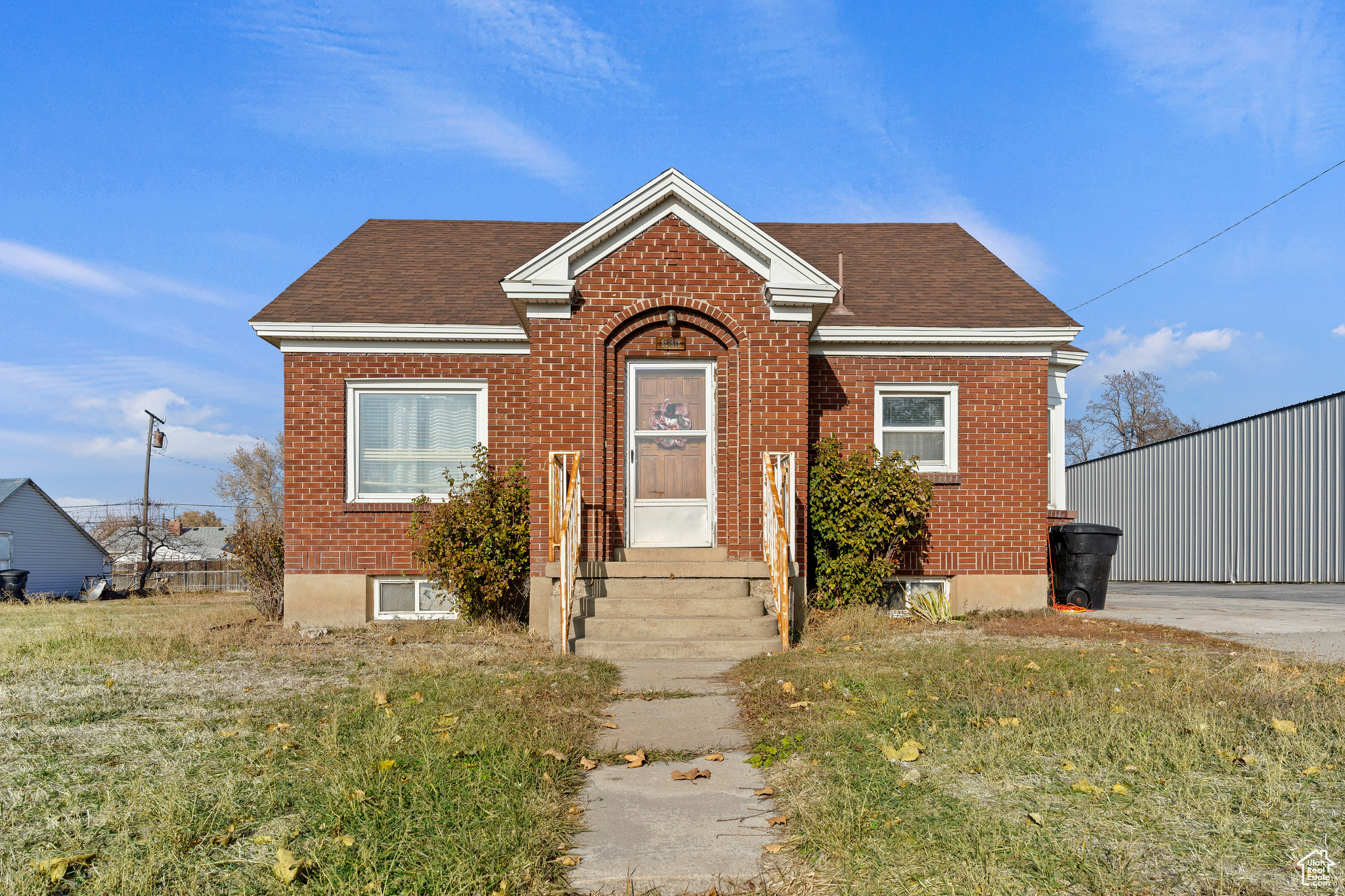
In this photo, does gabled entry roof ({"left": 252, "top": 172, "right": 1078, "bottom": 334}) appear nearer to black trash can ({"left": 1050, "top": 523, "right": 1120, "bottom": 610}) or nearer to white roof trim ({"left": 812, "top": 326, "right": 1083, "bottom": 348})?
white roof trim ({"left": 812, "top": 326, "right": 1083, "bottom": 348})

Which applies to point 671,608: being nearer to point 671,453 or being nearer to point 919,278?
point 671,453

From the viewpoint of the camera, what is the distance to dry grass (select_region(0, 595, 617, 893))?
319 cm

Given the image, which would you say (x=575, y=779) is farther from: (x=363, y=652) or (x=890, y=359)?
(x=890, y=359)

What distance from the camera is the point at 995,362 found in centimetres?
1172

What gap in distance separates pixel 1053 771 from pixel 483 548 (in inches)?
289

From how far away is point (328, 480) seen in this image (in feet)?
37.7

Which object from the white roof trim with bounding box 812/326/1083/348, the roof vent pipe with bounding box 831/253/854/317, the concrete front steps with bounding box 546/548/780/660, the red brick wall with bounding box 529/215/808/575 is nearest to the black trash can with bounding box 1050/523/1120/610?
the white roof trim with bounding box 812/326/1083/348

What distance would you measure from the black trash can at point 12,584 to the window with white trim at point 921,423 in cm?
2582

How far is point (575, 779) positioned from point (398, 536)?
776cm

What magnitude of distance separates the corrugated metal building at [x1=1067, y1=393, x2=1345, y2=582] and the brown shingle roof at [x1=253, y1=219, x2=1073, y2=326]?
1218 cm

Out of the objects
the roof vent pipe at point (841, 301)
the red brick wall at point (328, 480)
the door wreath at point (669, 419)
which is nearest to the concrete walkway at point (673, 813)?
the door wreath at point (669, 419)

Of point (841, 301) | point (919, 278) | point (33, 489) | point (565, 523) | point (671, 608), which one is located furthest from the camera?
point (33, 489)

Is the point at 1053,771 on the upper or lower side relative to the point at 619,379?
lower

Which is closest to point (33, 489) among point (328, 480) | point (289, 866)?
point (328, 480)
